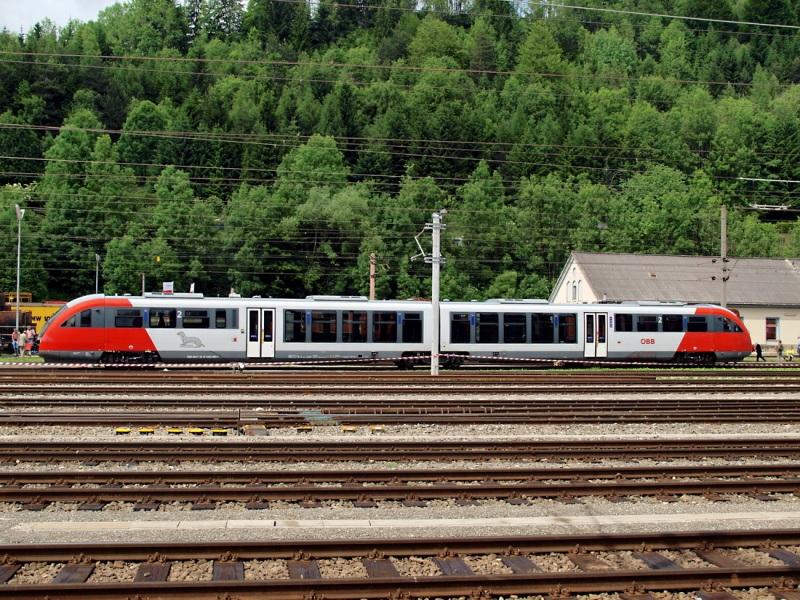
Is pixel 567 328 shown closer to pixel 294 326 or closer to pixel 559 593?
pixel 294 326

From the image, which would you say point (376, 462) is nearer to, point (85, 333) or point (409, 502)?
point (409, 502)

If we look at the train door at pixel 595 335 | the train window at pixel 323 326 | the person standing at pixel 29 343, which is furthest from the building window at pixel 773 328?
the person standing at pixel 29 343

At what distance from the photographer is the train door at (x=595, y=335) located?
118 ft

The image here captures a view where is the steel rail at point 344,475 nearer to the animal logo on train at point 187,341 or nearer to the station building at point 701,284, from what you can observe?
the animal logo on train at point 187,341

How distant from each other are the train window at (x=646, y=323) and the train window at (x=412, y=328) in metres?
9.60

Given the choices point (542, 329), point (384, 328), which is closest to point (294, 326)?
point (384, 328)

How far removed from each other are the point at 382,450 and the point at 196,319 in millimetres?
→ 19763

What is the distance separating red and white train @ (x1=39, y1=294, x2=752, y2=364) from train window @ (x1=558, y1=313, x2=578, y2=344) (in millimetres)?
42

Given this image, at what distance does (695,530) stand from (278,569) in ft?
16.4

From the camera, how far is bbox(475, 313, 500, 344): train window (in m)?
35.0

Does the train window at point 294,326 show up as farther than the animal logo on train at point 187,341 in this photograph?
Yes

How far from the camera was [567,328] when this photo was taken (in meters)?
35.8

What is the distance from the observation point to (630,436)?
17.0 m

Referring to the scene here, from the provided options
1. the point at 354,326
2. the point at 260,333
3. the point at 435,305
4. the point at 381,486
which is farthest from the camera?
the point at 354,326
